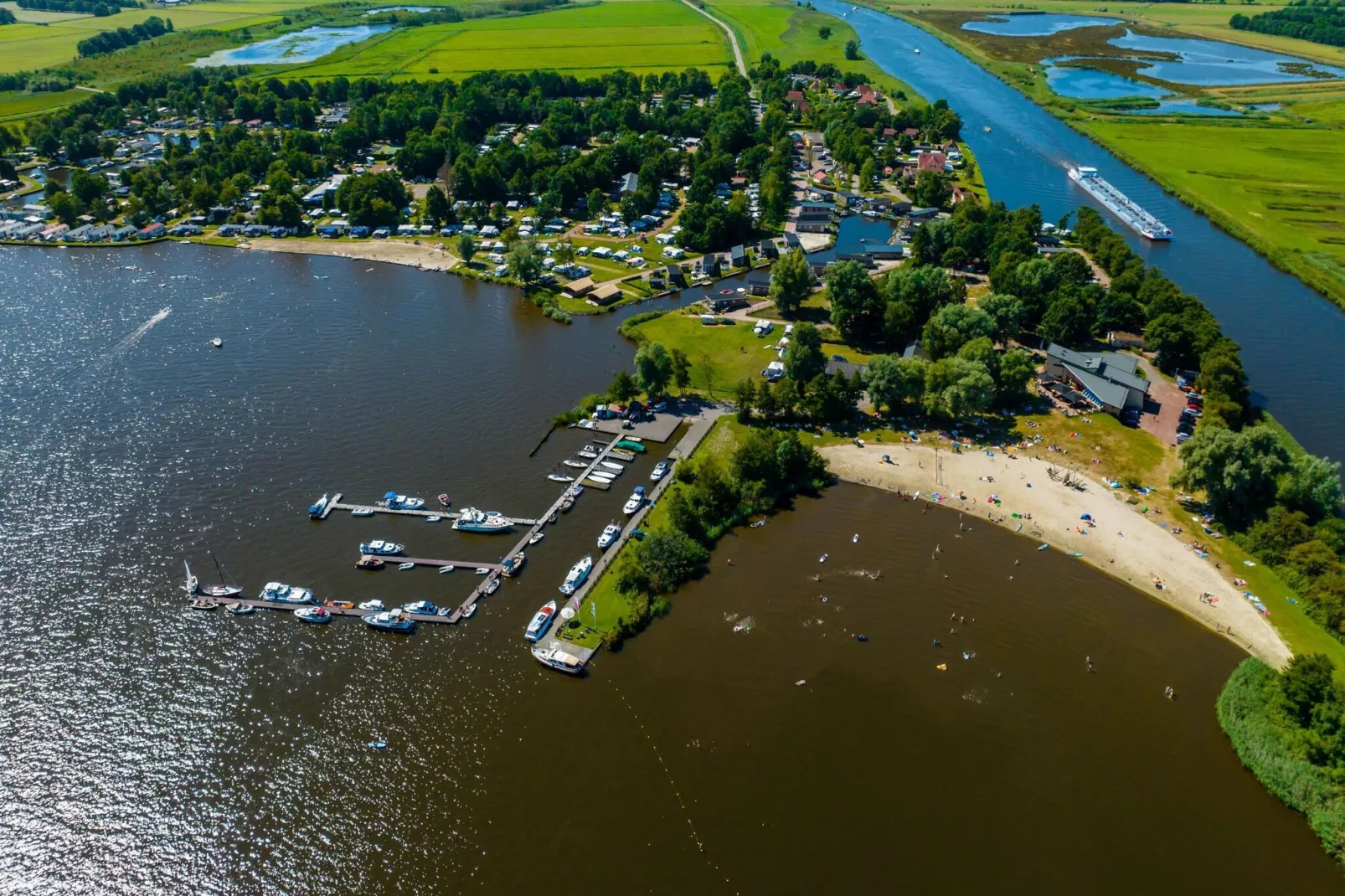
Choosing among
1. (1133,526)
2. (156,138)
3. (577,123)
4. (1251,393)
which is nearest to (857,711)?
(1133,526)

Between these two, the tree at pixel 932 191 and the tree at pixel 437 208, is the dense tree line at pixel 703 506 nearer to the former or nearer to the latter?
the tree at pixel 932 191

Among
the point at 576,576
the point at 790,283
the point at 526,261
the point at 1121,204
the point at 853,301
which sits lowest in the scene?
the point at 576,576

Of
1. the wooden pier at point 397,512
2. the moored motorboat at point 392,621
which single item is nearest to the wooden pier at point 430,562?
the wooden pier at point 397,512

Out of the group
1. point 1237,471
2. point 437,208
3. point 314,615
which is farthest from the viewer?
point 437,208

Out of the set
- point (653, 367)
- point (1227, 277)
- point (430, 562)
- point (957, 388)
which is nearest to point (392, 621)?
point (430, 562)

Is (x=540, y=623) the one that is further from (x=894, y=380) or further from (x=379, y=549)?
(x=894, y=380)

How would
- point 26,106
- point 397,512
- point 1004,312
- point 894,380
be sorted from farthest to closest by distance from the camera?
point 26,106
point 1004,312
point 894,380
point 397,512

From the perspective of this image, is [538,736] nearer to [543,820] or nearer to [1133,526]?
[543,820]

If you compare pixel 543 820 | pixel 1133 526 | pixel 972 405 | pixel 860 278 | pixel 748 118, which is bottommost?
pixel 543 820
